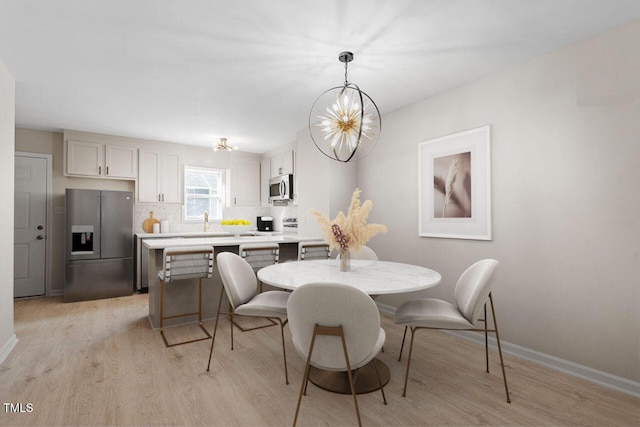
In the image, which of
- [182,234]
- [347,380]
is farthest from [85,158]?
[347,380]

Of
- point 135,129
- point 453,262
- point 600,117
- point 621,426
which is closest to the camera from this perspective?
point 621,426

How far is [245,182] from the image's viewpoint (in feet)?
20.4

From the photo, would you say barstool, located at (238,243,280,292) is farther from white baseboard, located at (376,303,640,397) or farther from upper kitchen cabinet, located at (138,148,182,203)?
upper kitchen cabinet, located at (138,148,182,203)

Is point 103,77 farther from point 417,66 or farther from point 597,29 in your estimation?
A: point 597,29

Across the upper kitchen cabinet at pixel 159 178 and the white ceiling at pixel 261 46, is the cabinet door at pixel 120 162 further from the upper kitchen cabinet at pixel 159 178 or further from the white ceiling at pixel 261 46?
the white ceiling at pixel 261 46

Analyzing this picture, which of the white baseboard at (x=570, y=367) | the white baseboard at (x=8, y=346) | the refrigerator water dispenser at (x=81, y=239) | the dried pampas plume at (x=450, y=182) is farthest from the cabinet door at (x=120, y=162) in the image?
the white baseboard at (x=570, y=367)

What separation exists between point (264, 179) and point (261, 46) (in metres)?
3.92

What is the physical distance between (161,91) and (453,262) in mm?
3389

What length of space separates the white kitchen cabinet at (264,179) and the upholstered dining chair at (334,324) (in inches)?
187

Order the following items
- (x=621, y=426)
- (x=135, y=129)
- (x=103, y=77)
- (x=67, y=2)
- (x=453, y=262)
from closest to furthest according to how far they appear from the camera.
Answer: (x=621, y=426) < (x=67, y=2) < (x=103, y=77) < (x=453, y=262) < (x=135, y=129)

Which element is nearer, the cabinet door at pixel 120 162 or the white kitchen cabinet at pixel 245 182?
the cabinet door at pixel 120 162

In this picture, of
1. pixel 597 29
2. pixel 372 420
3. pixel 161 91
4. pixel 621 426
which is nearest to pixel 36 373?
pixel 372 420

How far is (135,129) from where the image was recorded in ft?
15.4

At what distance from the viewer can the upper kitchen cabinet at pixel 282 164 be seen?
17.8 feet
